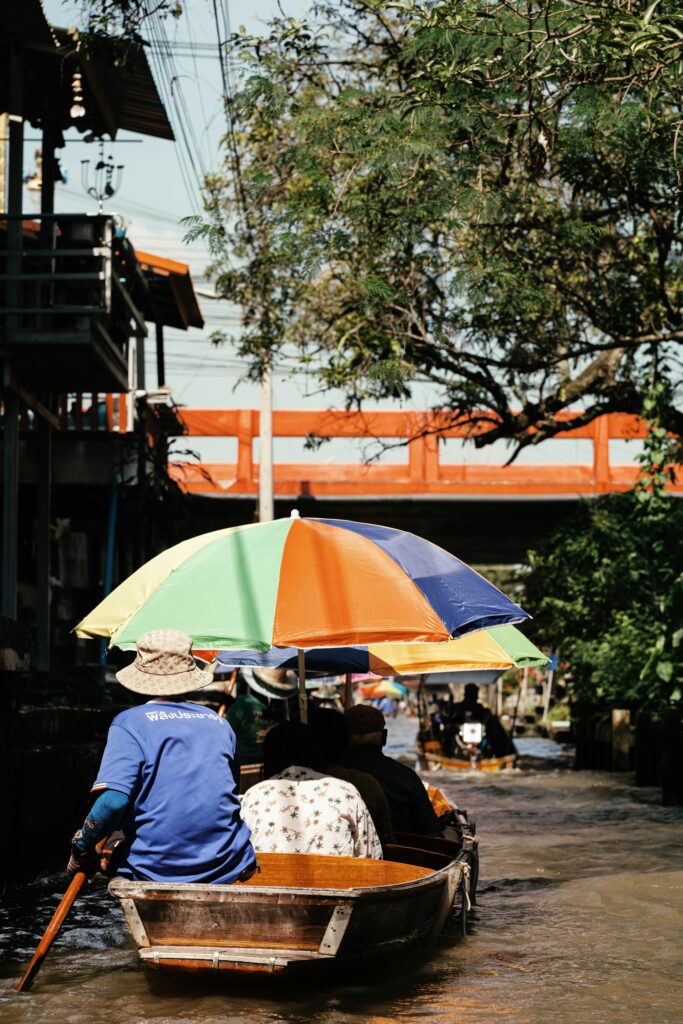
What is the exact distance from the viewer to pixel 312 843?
7031mm

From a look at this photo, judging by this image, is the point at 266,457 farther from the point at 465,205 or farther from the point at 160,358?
the point at 465,205

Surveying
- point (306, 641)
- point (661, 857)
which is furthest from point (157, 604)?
point (661, 857)

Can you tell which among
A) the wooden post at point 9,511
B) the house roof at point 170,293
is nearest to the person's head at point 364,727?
the wooden post at point 9,511

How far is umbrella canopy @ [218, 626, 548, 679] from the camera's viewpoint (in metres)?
9.55

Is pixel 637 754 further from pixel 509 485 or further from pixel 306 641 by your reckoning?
pixel 306 641

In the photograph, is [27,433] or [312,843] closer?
[312,843]

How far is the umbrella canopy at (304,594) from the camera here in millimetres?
7273

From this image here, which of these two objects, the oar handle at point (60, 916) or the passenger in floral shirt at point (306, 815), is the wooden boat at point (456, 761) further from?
the oar handle at point (60, 916)

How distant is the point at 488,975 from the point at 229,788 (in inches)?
98.2

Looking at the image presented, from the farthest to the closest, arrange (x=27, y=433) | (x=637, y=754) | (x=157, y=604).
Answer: (x=637, y=754), (x=27, y=433), (x=157, y=604)

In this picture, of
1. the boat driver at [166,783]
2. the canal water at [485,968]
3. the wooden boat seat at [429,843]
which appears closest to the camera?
the boat driver at [166,783]

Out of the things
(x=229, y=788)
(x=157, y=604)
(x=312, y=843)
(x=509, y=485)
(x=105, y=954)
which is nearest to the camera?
(x=229, y=788)

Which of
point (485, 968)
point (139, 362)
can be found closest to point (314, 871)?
point (485, 968)

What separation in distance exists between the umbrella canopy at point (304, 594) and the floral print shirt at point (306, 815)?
0.73m
